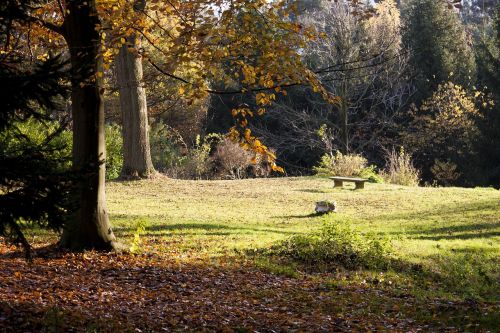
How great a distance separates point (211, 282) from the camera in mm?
7547

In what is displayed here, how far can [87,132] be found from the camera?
26.0 ft

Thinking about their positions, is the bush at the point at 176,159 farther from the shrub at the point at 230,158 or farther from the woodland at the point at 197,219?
the woodland at the point at 197,219

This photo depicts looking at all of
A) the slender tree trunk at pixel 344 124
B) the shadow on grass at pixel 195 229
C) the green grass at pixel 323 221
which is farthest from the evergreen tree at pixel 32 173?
the slender tree trunk at pixel 344 124

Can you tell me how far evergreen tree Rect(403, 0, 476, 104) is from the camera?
108 ft

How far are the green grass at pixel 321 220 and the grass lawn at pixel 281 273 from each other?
0.11 ft

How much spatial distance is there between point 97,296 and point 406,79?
1120 inches

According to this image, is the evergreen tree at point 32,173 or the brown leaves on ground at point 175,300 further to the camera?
the brown leaves on ground at point 175,300

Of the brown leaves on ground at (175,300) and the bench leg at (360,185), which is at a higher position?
the bench leg at (360,185)

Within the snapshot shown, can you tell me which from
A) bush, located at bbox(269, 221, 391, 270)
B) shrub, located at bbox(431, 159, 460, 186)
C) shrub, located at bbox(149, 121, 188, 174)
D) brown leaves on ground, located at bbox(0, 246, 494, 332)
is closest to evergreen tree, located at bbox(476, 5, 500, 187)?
shrub, located at bbox(431, 159, 460, 186)

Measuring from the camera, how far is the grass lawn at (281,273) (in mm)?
6168

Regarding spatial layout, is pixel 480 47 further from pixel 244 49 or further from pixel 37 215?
pixel 37 215

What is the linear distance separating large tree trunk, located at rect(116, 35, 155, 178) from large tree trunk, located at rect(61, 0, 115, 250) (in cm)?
952

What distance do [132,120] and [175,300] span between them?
38.2ft

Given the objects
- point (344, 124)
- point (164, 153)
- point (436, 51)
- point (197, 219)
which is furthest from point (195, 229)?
point (436, 51)
